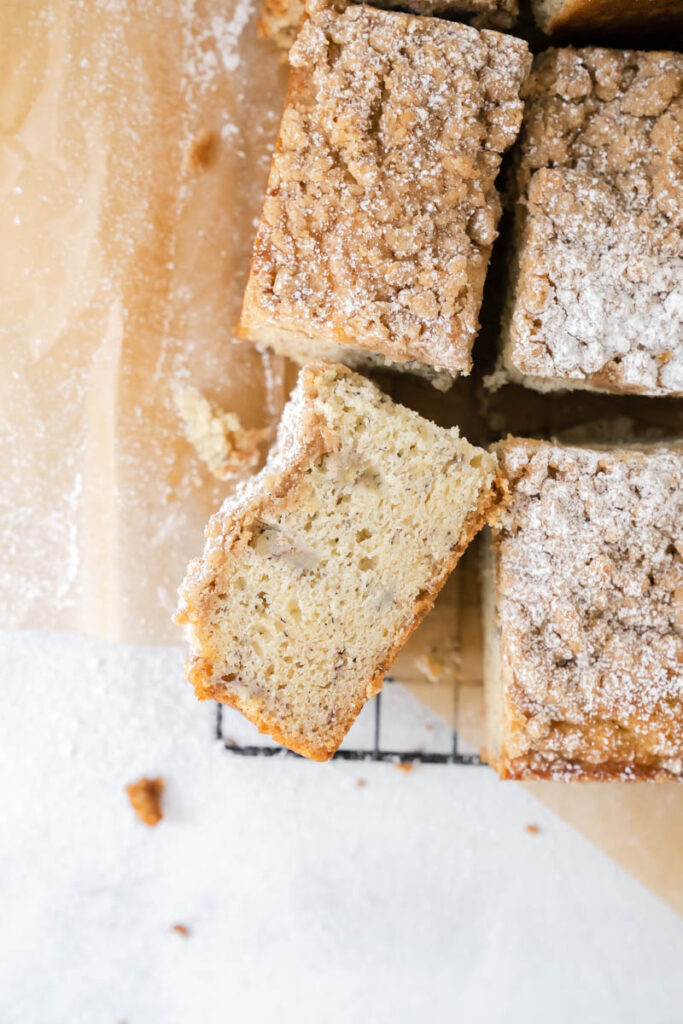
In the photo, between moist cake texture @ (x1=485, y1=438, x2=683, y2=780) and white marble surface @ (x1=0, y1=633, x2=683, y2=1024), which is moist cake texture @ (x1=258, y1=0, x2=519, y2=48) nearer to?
moist cake texture @ (x1=485, y1=438, x2=683, y2=780)

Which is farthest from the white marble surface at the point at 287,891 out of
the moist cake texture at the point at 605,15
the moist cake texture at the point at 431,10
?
the moist cake texture at the point at 605,15

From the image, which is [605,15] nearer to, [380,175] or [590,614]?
[380,175]

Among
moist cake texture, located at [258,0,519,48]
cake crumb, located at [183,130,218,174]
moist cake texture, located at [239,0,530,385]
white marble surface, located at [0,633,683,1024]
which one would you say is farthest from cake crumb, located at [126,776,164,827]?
moist cake texture, located at [258,0,519,48]

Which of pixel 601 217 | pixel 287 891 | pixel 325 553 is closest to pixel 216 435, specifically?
pixel 325 553

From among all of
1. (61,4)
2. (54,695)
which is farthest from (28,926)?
(61,4)

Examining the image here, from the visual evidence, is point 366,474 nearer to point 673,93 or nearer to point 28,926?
point 673,93

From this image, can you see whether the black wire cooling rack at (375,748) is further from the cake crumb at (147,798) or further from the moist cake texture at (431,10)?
the moist cake texture at (431,10)
